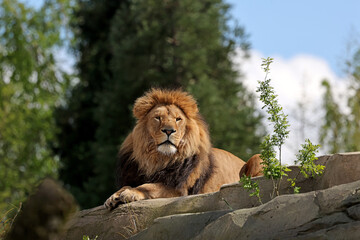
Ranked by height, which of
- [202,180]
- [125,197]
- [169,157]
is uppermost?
[169,157]

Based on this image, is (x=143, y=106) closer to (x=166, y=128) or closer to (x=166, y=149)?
(x=166, y=128)

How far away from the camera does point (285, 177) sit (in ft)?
19.4

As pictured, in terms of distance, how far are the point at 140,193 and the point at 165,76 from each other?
31.5 ft

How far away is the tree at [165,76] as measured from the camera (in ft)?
52.3

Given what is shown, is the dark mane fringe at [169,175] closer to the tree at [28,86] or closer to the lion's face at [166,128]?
the lion's face at [166,128]

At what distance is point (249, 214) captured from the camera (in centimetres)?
502

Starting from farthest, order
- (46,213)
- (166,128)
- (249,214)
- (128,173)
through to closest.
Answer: (128,173)
(166,128)
(249,214)
(46,213)

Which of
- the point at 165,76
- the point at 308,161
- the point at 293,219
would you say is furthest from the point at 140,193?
the point at 165,76

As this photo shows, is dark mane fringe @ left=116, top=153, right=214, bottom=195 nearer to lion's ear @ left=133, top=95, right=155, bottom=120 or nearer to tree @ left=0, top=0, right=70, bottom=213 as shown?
lion's ear @ left=133, top=95, right=155, bottom=120

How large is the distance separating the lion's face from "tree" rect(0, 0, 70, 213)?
58.9 ft

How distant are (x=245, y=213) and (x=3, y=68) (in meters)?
22.9

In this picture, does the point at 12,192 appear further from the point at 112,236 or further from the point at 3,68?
the point at 112,236

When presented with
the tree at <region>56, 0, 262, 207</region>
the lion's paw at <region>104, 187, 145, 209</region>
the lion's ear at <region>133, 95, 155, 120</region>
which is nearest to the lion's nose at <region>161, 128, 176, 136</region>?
the lion's ear at <region>133, 95, 155, 120</region>

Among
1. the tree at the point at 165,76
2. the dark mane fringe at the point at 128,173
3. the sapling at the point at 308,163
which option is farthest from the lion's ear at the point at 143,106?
the tree at the point at 165,76
